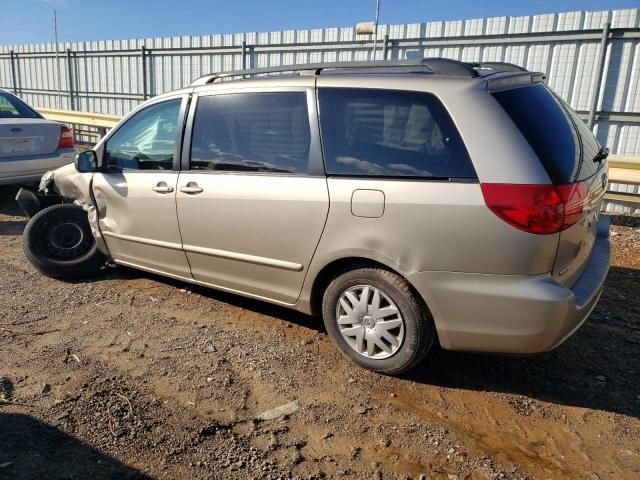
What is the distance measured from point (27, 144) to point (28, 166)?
0.30m

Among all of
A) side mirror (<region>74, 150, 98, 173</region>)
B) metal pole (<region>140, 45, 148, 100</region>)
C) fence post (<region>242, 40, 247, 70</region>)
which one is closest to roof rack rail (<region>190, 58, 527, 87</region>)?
side mirror (<region>74, 150, 98, 173</region>)

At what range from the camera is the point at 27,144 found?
7000mm

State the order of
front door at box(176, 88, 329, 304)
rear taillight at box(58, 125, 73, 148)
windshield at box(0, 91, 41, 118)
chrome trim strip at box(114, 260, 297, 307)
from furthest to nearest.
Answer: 1. rear taillight at box(58, 125, 73, 148)
2. windshield at box(0, 91, 41, 118)
3. chrome trim strip at box(114, 260, 297, 307)
4. front door at box(176, 88, 329, 304)

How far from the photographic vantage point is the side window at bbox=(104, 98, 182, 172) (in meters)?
4.15

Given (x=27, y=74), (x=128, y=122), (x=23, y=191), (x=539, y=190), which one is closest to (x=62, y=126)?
(x=23, y=191)

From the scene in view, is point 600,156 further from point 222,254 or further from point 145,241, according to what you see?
point 145,241

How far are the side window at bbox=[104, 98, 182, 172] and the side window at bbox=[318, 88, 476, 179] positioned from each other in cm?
143

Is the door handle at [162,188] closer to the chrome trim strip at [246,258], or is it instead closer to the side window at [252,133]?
the side window at [252,133]

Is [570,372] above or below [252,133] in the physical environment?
below

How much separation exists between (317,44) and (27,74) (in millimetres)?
12365

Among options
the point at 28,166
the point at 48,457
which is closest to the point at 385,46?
the point at 28,166

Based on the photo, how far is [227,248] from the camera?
12.5 feet

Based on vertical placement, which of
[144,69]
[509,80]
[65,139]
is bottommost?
[65,139]

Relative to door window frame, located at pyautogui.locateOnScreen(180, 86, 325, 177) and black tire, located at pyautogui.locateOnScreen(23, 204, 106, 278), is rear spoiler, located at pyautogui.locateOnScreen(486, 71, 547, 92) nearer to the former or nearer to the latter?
door window frame, located at pyautogui.locateOnScreen(180, 86, 325, 177)
